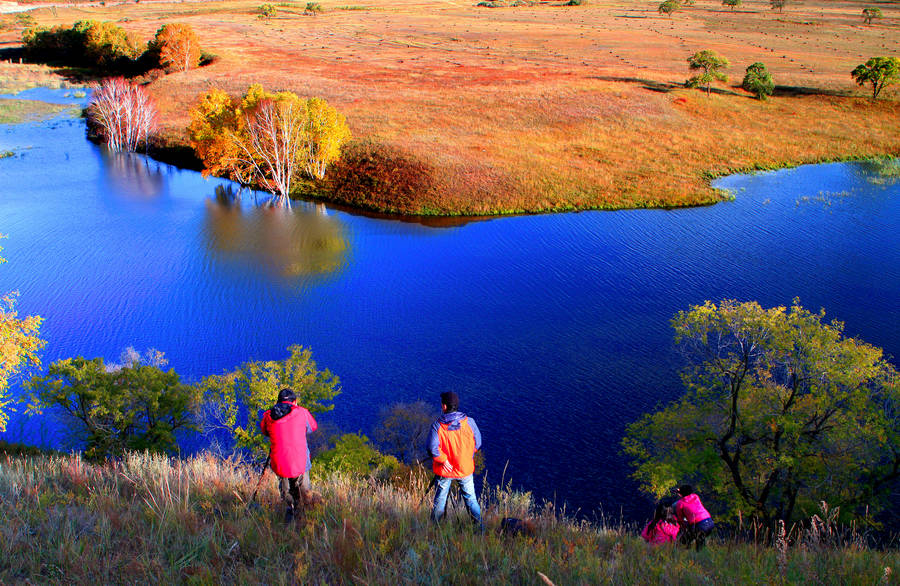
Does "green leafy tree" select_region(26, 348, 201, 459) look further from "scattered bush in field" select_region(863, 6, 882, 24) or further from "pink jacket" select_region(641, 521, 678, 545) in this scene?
"scattered bush in field" select_region(863, 6, 882, 24)

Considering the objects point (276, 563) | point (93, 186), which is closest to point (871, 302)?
point (276, 563)

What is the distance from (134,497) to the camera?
7.33 meters

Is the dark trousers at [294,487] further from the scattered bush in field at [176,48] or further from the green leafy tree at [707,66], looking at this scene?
the scattered bush in field at [176,48]

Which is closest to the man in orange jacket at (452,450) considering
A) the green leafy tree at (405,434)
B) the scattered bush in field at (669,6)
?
the green leafy tree at (405,434)

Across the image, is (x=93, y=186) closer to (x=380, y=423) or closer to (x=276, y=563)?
(x=380, y=423)

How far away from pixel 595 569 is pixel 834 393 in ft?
43.2

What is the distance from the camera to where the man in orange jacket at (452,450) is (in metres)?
7.93

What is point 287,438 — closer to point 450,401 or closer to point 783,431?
point 450,401

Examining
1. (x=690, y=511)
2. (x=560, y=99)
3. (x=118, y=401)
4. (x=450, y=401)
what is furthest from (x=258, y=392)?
(x=560, y=99)

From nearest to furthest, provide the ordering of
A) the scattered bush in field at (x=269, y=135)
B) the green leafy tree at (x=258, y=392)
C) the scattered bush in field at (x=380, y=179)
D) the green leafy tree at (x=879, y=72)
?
the green leafy tree at (x=258, y=392) < the scattered bush in field at (x=269, y=135) < the scattered bush in field at (x=380, y=179) < the green leafy tree at (x=879, y=72)

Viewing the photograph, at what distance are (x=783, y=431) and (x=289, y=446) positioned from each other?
13134mm

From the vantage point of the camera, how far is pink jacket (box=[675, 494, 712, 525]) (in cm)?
861

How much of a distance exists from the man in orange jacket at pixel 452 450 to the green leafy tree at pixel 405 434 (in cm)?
1061

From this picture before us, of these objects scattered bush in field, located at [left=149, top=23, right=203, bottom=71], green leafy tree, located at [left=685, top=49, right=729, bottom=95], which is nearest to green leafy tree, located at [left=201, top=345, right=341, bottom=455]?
green leafy tree, located at [left=685, top=49, right=729, bottom=95]
